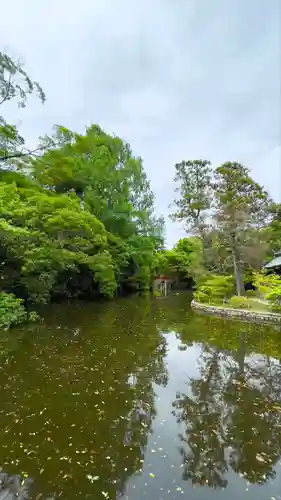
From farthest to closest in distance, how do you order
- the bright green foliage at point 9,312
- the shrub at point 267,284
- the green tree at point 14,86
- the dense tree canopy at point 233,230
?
the dense tree canopy at point 233,230 → the shrub at point 267,284 → the bright green foliage at point 9,312 → the green tree at point 14,86

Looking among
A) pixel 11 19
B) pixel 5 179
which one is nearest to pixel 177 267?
pixel 5 179

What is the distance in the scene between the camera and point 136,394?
513 cm

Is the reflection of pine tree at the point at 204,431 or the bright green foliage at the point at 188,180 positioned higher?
the bright green foliage at the point at 188,180

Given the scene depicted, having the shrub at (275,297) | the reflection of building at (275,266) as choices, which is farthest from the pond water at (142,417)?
the reflection of building at (275,266)

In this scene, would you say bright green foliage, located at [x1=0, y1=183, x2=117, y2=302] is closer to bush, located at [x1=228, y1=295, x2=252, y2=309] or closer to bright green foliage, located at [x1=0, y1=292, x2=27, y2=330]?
bright green foliage, located at [x1=0, y1=292, x2=27, y2=330]

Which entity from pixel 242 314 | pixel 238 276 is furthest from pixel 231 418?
pixel 238 276

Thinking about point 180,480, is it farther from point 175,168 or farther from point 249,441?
point 175,168

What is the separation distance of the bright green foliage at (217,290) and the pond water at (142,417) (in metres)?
6.52

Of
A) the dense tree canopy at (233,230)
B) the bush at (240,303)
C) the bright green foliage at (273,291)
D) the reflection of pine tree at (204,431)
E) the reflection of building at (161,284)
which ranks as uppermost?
the dense tree canopy at (233,230)

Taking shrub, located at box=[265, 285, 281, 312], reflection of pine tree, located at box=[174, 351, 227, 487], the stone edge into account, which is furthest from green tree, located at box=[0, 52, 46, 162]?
the stone edge

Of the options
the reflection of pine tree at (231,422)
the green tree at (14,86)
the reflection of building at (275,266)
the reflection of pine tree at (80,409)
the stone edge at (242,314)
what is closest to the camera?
the reflection of pine tree at (80,409)

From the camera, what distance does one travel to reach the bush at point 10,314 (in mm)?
9774

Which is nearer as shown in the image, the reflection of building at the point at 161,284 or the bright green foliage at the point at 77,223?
the bright green foliage at the point at 77,223

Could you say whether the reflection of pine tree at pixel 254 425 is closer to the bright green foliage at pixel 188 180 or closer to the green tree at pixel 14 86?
the green tree at pixel 14 86
